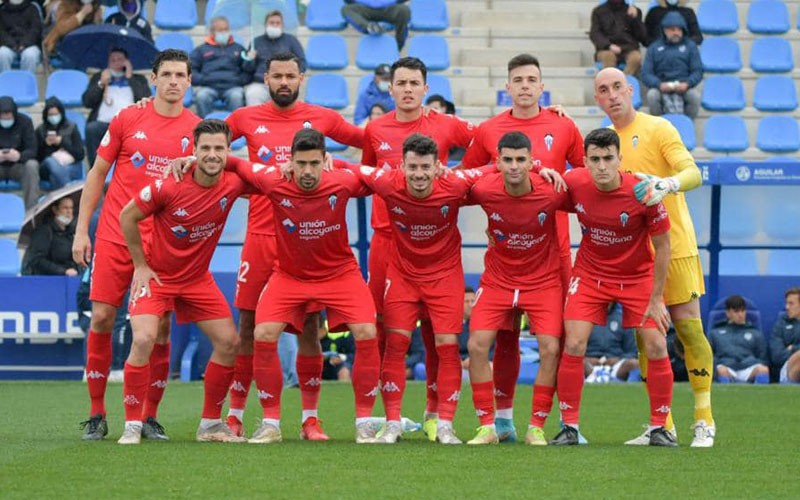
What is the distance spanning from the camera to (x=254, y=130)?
1007 centimetres

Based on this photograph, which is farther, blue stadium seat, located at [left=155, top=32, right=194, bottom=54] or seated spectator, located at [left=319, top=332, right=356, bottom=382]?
blue stadium seat, located at [left=155, top=32, right=194, bottom=54]

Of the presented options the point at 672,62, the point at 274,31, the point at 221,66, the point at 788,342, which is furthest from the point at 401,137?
the point at 672,62

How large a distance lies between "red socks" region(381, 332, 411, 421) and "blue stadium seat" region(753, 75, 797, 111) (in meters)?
11.9

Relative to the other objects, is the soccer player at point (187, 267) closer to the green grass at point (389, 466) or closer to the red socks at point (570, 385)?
the green grass at point (389, 466)

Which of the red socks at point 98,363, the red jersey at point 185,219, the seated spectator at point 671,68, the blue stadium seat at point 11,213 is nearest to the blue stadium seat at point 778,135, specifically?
the seated spectator at point 671,68

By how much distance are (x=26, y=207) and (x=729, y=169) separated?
823 cm

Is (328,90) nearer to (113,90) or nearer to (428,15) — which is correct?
(428,15)

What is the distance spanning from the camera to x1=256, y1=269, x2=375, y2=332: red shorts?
941 centimetres

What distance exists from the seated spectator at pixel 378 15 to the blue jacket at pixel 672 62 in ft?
10.7

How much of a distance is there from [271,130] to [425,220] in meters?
1.32

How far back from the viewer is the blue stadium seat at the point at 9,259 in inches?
681

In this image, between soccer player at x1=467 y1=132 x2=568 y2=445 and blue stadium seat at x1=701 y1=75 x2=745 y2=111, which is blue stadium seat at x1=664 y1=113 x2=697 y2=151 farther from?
soccer player at x1=467 y1=132 x2=568 y2=445

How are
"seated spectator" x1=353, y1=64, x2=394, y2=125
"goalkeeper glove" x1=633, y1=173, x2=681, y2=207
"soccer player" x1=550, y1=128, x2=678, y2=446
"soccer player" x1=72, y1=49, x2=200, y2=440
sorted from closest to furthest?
"goalkeeper glove" x1=633, y1=173, x2=681, y2=207 → "soccer player" x1=550, y1=128, x2=678, y2=446 → "soccer player" x1=72, y1=49, x2=200, y2=440 → "seated spectator" x1=353, y1=64, x2=394, y2=125

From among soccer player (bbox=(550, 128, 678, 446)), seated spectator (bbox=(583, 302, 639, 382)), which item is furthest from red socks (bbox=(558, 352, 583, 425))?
seated spectator (bbox=(583, 302, 639, 382))
